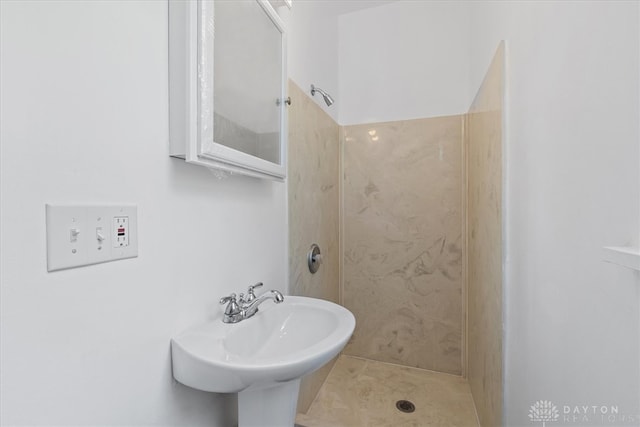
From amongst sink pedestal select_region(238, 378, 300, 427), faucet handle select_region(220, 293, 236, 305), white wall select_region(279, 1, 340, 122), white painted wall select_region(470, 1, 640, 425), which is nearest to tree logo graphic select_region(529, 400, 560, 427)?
white painted wall select_region(470, 1, 640, 425)

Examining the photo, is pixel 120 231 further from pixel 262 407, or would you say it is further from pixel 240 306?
pixel 262 407

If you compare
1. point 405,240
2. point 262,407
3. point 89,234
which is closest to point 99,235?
point 89,234

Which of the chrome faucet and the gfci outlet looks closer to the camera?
the gfci outlet

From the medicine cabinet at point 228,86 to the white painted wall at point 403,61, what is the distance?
1019 millimetres

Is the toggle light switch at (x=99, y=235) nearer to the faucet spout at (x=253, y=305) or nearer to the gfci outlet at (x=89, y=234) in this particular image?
the gfci outlet at (x=89, y=234)

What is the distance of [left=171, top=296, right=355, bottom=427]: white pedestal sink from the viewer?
66 centimetres

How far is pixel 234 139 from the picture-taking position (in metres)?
0.92

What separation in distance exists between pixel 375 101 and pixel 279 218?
129cm

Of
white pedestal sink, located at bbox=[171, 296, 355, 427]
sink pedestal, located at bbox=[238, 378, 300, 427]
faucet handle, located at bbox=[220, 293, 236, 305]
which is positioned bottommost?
sink pedestal, located at bbox=[238, 378, 300, 427]

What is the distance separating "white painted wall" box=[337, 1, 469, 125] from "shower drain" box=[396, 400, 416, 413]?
5.94 feet

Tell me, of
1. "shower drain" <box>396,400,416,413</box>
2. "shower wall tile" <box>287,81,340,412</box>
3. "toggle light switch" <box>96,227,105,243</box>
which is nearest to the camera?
"toggle light switch" <box>96,227,105,243</box>

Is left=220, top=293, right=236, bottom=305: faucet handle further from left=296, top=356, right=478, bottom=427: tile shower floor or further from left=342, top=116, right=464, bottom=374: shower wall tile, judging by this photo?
left=342, top=116, right=464, bottom=374: shower wall tile

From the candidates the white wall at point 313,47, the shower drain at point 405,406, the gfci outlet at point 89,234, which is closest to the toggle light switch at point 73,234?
the gfci outlet at point 89,234

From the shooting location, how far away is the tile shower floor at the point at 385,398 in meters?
1.48
